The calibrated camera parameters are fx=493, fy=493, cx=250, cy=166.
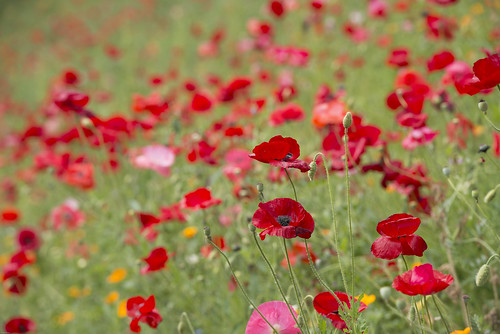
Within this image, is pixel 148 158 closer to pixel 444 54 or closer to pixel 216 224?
pixel 216 224

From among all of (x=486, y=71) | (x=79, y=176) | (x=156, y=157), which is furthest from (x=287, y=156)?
(x=79, y=176)

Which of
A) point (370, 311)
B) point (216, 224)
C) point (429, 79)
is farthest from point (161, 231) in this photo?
point (429, 79)

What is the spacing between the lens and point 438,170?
5.87 ft

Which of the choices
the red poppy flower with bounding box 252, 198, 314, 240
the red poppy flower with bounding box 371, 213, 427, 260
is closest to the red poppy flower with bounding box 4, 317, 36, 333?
the red poppy flower with bounding box 252, 198, 314, 240

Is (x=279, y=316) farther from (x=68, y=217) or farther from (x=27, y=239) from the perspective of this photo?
(x=27, y=239)

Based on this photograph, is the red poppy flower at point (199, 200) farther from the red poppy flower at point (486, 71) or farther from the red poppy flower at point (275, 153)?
the red poppy flower at point (486, 71)

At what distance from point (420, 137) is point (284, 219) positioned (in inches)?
30.0

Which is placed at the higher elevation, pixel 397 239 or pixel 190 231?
pixel 397 239

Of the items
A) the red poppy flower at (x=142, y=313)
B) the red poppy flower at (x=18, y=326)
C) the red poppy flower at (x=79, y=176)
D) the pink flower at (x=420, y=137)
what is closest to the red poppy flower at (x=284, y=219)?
the red poppy flower at (x=142, y=313)

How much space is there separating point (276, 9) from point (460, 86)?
1942 millimetres

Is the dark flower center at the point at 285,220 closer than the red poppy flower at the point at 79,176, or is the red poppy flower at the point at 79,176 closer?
the dark flower center at the point at 285,220

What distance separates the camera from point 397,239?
1.07 metres

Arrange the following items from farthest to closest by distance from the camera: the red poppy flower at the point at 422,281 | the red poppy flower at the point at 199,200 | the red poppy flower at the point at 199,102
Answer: the red poppy flower at the point at 199,102 → the red poppy flower at the point at 199,200 → the red poppy flower at the point at 422,281

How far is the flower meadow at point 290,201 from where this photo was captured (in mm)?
1179
